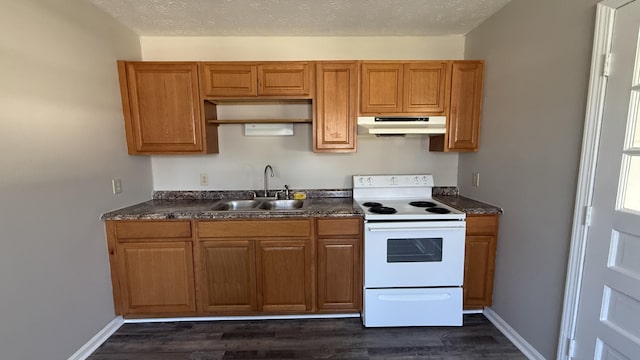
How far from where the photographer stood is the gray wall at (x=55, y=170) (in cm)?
153

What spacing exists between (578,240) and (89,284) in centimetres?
324

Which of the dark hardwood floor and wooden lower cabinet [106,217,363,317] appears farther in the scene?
wooden lower cabinet [106,217,363,317]

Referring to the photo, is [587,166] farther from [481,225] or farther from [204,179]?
[204,179]

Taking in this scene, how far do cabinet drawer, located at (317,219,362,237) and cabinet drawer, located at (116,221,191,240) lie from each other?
1089mm

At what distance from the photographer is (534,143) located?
191cm

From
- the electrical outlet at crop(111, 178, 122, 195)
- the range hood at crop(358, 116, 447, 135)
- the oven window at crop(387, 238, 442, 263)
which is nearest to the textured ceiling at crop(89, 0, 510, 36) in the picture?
the range hood at crop(358, 116, 447, 135)

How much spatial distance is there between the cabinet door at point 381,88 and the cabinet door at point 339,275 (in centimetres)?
120

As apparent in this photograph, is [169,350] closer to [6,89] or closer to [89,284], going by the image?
[89,284]

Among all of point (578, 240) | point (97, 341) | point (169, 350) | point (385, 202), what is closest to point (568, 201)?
point (578, 240)

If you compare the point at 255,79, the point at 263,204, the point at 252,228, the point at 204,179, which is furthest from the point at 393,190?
the point at 204,179

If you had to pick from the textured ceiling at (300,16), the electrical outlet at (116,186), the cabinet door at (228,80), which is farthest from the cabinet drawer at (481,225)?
the electrical outlet at (116,186)

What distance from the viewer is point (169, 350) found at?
207 cm

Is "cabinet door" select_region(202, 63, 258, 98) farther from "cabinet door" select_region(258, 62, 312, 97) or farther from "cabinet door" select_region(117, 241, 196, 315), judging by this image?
"cabinet door" select_region(117, 241, 196, 315)

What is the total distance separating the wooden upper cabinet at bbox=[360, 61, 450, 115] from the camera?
2473 millimetres
